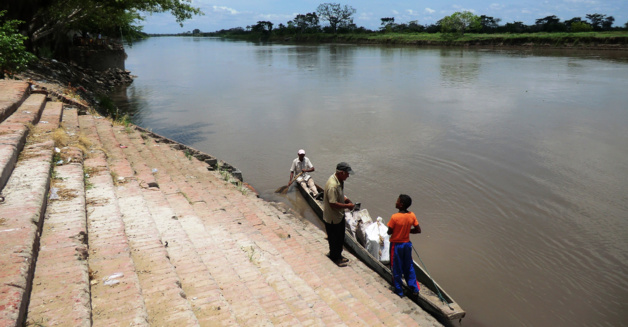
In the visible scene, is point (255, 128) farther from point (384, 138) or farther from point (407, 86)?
point (407, 86)

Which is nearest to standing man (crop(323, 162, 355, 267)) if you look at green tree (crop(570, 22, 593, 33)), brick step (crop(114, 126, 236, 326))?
brick step (crop(114, 126, 236, 326))

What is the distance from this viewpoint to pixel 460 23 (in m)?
84.2

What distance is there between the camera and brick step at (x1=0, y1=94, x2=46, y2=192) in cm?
485

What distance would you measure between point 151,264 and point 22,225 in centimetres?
115

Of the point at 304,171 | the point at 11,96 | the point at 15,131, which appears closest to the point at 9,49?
the point at 11,96

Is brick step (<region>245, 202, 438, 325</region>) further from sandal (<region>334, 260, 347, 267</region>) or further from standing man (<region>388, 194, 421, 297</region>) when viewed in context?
standing man (<region>388, 194, 421, 297</region>)

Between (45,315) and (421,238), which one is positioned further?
(421,238)

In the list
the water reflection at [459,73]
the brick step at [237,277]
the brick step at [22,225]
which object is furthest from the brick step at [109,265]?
the water reflection at [459,73]

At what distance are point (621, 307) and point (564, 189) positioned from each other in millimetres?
4987

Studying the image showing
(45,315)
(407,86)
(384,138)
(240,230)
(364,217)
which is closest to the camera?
(45,315)

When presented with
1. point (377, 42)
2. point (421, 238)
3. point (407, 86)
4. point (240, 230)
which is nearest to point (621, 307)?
point (421, 238)

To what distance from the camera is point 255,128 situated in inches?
717

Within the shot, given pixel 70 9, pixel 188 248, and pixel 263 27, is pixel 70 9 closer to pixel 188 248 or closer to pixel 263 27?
pixel 188 248

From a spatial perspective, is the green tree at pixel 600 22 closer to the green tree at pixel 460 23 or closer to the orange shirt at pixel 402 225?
the green tree at pixel 460 23
